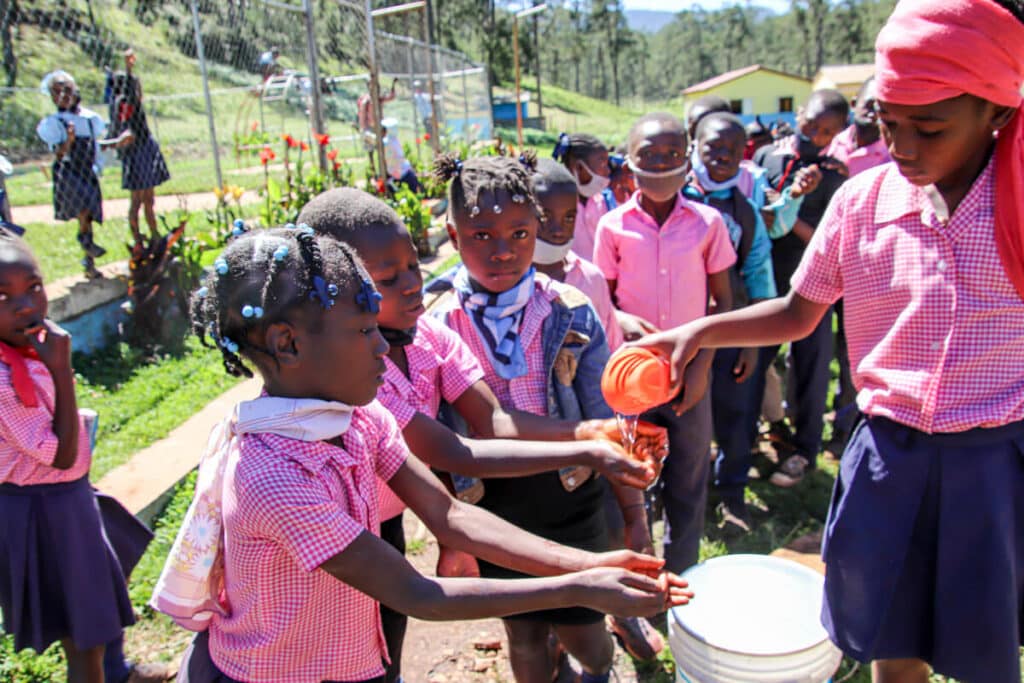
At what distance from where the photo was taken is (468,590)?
1.45 metres

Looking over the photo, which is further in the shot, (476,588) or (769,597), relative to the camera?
(769,597)

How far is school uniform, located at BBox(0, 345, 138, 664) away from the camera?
7.67 feet

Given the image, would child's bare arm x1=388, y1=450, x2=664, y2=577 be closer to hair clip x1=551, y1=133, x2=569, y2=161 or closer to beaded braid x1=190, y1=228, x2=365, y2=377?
beaded braid x1=190, y1=228, x2=365, y2=377

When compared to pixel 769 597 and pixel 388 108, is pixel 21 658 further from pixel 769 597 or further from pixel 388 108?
pixel 388 108

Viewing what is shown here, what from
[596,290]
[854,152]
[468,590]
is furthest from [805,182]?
[468,590]

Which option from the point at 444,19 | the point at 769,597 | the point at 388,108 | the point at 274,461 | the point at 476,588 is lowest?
the point at 769,597

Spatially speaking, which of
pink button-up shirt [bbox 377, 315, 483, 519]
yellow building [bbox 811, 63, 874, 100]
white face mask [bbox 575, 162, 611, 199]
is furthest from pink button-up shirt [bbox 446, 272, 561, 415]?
yellow building [bbox 811, 63, 874, 100]

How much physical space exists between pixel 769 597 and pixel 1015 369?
86 cm

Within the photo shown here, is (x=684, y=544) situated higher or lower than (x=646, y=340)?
lower

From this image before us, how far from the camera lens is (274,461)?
1.41m

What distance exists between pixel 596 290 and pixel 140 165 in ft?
19.9

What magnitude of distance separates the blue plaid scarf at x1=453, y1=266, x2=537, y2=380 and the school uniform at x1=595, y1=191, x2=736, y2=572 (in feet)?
3.30

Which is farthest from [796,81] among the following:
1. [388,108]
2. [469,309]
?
[469,309]

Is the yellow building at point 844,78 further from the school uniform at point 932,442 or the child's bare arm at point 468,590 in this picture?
the child's bare arm at point 468,590
